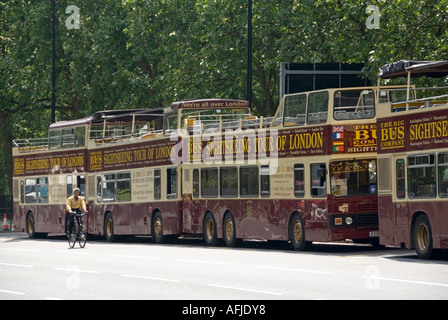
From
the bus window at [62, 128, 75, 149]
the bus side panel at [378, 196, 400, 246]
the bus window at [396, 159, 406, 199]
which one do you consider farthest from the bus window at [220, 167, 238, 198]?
the bus window at [62, 128, 75, 149]

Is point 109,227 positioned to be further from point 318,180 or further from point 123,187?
point 318,180

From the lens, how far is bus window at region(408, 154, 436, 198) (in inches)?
909

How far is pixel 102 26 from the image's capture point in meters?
53.9

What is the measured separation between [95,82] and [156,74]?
3.57 meters

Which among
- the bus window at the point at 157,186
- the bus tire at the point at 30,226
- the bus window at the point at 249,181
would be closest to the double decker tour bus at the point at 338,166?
the bus window at the point at 249,181

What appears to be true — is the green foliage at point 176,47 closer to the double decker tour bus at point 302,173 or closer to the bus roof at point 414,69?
the double decker tour bus at point 302,173

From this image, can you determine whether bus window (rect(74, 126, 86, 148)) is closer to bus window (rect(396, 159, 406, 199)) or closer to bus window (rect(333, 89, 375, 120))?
bus window (rect(333, 89, 375, 120))

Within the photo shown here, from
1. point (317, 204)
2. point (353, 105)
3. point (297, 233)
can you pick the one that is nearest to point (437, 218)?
point (317, 204)

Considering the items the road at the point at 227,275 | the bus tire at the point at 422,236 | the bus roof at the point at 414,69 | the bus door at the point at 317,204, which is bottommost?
the road at the point at 227,275

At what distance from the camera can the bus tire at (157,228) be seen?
117 ft

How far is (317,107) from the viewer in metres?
27.4

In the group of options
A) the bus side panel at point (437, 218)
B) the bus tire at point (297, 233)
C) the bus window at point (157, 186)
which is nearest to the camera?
the bus side panel at point (437, 218)

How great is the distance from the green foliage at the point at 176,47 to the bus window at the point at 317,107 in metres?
6.30

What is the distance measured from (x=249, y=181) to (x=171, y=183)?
5022 mm
